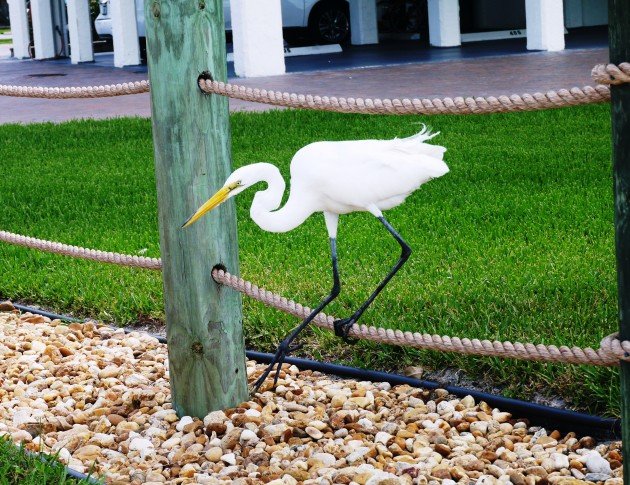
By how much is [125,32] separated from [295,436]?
16.5 meters

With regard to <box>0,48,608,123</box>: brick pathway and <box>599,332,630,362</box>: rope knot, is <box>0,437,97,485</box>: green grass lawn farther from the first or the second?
<box>0,48,608,123</box>: brick pathway

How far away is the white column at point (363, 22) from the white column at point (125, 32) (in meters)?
4.52

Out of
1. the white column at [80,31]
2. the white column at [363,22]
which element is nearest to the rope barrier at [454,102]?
the white column at [363,22]

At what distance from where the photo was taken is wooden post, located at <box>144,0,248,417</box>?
3.30 m

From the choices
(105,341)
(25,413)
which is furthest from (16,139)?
(25,413)

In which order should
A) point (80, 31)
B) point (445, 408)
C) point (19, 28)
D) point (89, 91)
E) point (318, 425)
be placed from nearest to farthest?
point (318, 425) < point (445, 408) < point (89, 91) < point (80, 31) < point (19, 28)

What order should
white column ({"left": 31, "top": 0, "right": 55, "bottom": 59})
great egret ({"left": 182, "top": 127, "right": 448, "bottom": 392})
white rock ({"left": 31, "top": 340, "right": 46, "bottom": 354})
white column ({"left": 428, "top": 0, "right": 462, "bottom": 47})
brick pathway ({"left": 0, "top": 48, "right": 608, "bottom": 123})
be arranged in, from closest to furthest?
great egret ({"left": 182, "top": 127, "right": 448, "bottom": 392}) → white rock ({"left": 31, "top": 340, "right": 46, "bottom": 354}) → brick pathway ({"left": 0, "top": 48, "right": 608, "bottom": 123}) → white column ({"left": 428, "top": 0, "right": 462, "bottom": 47}) → white column ({"left": 31, "top": 0, "right": 55, "bottom": 59})

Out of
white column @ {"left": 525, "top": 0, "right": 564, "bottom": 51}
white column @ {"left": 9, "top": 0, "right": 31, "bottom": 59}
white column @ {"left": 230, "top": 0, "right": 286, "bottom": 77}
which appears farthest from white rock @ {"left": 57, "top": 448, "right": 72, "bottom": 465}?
white column @ {"left": 9, "top": 0, "right": 31, "bottom": 59}

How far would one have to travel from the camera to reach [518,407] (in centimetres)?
351

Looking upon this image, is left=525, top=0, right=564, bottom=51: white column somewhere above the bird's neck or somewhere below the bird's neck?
above

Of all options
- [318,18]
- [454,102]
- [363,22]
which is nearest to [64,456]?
[454,102]

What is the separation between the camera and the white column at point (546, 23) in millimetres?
16344

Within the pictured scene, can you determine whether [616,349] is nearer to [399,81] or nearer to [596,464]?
[596,464]

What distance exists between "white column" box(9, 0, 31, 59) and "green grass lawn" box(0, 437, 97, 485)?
21662mm
